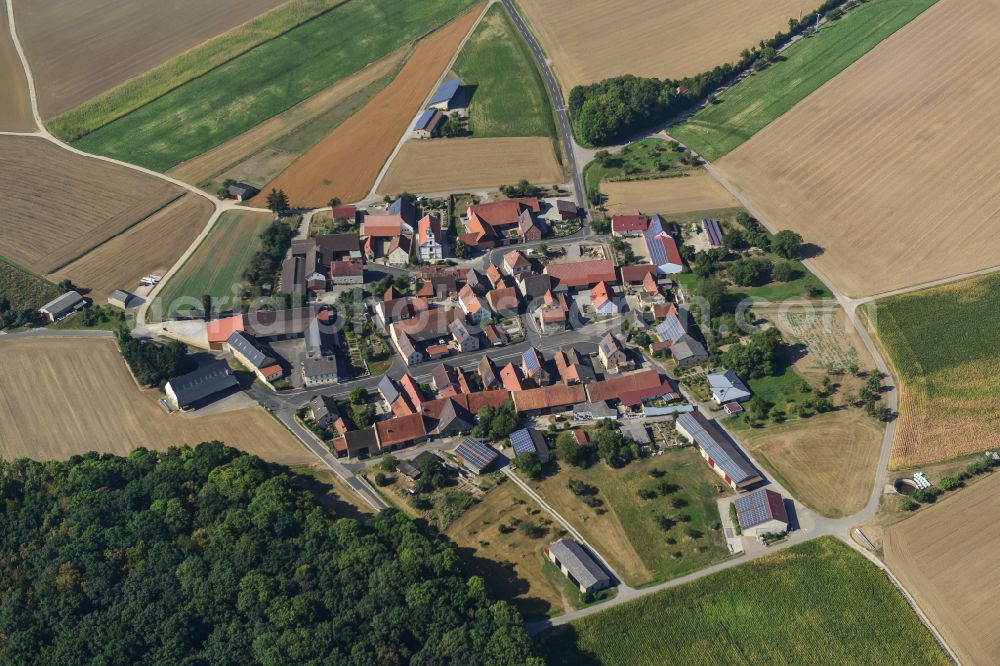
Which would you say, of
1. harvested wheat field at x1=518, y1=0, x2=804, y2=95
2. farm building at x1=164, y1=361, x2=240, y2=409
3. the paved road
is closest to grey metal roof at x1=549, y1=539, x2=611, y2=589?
farm building at x1=164, y1=361, x2=240, y2=409

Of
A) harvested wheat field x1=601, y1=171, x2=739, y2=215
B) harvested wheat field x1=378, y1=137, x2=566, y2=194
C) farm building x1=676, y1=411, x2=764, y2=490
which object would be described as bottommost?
farm building x1=676, y1=411, x2=764, y2=490

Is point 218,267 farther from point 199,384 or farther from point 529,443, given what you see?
point 529,443

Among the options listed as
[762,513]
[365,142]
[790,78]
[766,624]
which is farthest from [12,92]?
[766,624]

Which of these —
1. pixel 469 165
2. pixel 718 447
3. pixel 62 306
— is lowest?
pixel 718 447

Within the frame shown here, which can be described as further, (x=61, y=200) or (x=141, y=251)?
(x=61, y=200)

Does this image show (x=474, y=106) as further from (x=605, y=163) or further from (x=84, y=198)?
(x=84, y=198)

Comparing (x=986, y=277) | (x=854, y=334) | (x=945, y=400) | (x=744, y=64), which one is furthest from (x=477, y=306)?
(x=744, y=64)

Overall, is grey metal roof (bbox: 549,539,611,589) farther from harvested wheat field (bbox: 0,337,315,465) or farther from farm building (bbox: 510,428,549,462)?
harvested wheat field (bbox: 0,337,315,465)

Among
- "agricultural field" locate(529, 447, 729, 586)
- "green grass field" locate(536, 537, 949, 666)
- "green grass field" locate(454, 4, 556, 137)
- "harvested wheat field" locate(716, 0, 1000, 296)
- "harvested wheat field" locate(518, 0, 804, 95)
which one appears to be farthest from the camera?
"harvested wheat field" locate(518, 0, 804, 95)
